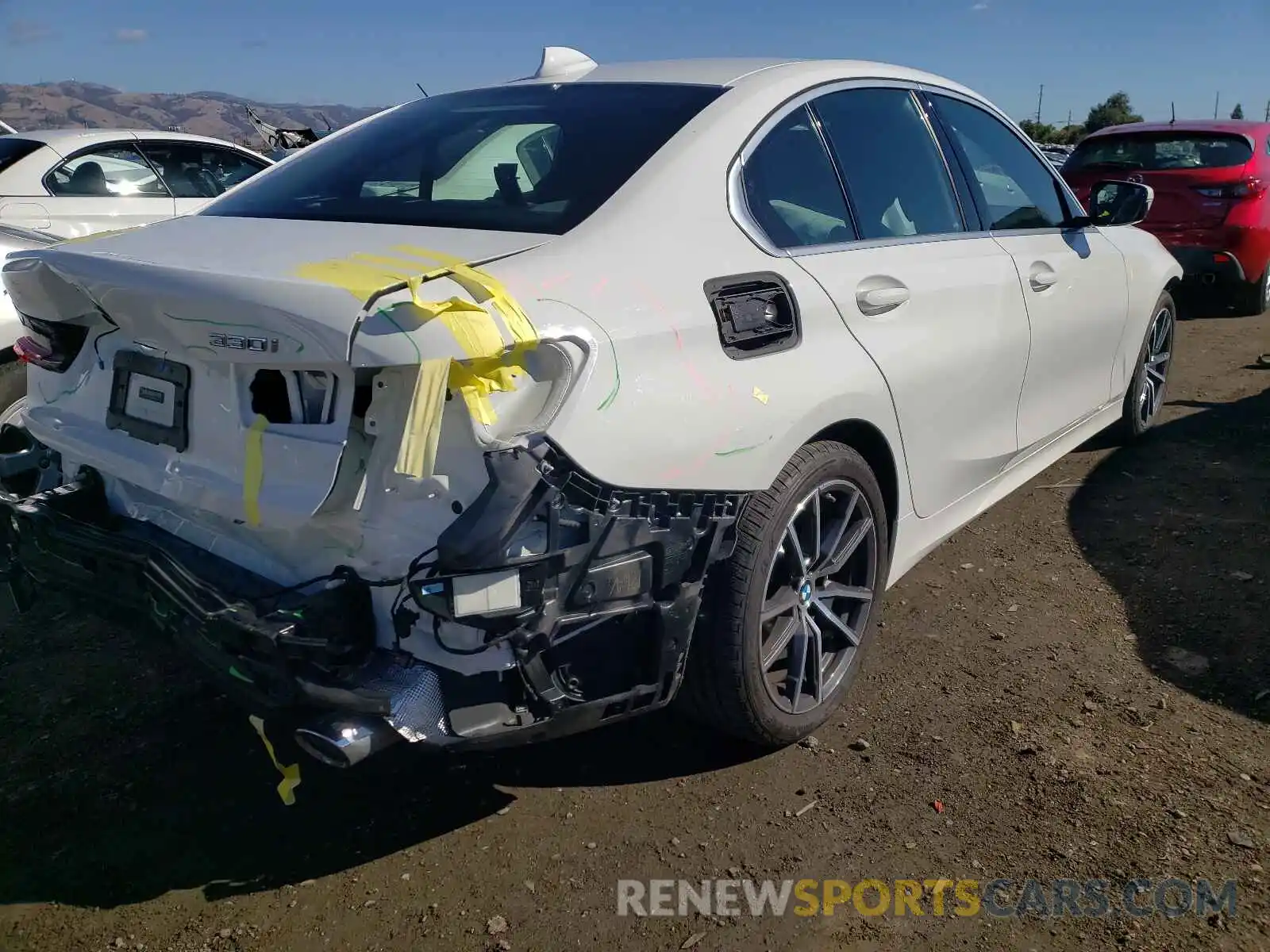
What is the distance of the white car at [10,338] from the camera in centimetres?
418

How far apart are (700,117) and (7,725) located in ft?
8.64

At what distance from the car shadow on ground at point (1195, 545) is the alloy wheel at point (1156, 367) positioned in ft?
0.61

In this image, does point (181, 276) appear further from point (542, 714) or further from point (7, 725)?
point (7, 725)

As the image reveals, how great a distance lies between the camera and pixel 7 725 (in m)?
2.97

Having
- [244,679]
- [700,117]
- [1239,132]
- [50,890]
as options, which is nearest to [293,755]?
[244,679]

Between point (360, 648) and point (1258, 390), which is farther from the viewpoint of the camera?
point (1258, 390)

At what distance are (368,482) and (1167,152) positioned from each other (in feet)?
30.3

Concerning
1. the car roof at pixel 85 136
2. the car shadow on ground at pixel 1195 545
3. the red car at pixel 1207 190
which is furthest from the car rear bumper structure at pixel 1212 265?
the car roof at pixel 85 136

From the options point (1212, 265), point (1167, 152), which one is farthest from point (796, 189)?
point (1167, 152)

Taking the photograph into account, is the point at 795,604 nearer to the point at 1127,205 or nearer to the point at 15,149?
the point at 1127,205

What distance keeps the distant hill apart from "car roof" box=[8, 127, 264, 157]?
0.40 m

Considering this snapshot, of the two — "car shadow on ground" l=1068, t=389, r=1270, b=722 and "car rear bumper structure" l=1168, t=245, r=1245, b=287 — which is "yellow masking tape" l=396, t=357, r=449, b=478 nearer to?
"car shadow on ground" l=1068, t=389, r=1270, b=722

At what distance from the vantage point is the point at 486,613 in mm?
1944

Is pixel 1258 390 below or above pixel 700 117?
below
